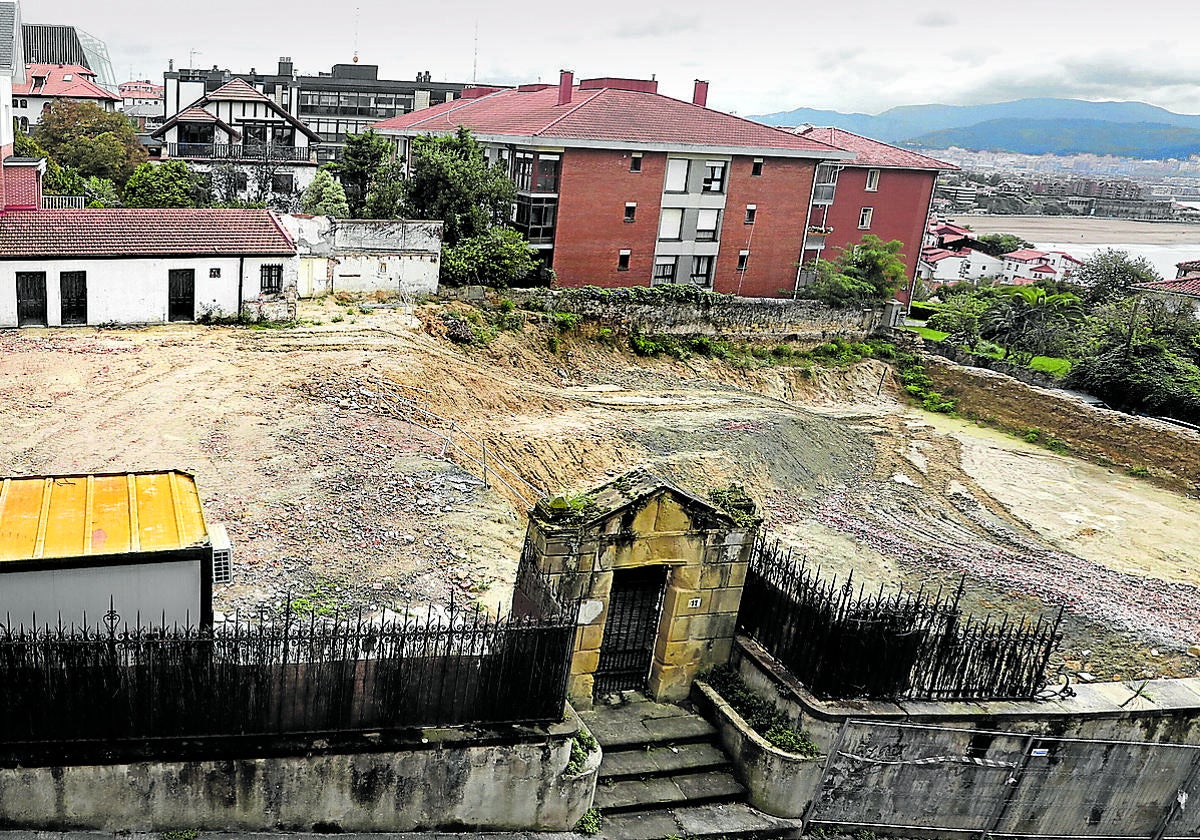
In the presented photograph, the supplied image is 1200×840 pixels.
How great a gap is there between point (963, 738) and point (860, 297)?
34.2 meters

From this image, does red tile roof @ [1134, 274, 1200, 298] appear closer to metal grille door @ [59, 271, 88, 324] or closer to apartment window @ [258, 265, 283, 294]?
apartment window @ [258, 265, 283, 294]

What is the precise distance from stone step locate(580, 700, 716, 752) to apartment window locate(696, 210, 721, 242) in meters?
34.3

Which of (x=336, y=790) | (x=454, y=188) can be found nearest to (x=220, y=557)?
(x=336, y=790)

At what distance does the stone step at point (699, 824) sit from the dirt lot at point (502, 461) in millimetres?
4764

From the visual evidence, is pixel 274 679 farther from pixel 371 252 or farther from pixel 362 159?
pixel 362 159

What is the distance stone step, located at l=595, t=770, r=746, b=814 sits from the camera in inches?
382

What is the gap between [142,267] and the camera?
2747 cm

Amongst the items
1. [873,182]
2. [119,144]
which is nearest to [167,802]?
[873,182]

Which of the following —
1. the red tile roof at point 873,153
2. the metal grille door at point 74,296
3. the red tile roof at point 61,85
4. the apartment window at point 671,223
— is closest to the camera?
the metal grille door at point 74,296

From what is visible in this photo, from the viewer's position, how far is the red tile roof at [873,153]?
161 ft

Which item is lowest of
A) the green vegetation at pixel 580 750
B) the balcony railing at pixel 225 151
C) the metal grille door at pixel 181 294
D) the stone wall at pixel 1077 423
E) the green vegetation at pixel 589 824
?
the stone wall at pixel 1077 423

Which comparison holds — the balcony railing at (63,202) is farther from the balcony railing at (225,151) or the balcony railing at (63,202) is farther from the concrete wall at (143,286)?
the balcony railing at (225,151)

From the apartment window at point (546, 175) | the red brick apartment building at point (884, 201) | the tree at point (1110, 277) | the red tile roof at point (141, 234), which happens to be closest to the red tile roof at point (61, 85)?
the apartment window at point (546, 175)

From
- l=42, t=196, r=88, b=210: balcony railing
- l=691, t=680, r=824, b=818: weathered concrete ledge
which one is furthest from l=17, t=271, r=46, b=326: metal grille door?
l=691, t=680, r=824, b=818: weathered concrete ledge
